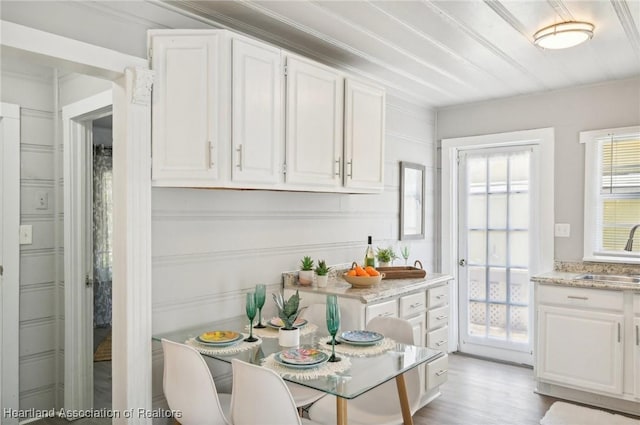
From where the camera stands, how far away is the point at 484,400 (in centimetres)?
343

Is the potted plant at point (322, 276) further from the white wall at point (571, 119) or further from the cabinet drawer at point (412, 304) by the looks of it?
the white wall at point (571, 119)

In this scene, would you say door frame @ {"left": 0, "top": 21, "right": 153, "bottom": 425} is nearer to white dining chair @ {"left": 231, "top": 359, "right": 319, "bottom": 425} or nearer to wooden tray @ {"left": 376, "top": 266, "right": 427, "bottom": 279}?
white dining chair @ {"left": 231, "top": 359, "right": 319, "bottom": 425}

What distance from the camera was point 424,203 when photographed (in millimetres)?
4621

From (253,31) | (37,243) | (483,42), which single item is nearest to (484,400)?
(483,42)

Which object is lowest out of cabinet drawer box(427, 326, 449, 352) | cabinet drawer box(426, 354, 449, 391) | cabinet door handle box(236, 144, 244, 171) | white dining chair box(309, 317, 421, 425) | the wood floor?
the wood floor

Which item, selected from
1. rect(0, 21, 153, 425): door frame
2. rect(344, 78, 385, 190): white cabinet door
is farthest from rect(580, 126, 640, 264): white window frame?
rect(0, 21, 153, 425): door frame

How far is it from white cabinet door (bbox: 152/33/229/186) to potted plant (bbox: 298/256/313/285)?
1.04 metres

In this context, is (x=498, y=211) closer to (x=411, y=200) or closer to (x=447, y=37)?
(x=411, y=200)

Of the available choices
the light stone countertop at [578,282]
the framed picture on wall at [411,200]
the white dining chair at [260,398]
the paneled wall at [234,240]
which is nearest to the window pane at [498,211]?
the framed picture on wall at [411,200]

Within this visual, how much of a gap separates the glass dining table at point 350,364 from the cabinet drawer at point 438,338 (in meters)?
1.35

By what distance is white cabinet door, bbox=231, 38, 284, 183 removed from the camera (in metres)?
2.39

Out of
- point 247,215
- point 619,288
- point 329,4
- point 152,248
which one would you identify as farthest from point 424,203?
point 152,248

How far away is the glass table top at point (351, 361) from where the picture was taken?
169 cm

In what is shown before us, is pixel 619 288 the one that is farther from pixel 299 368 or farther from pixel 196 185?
pixel 196 185
